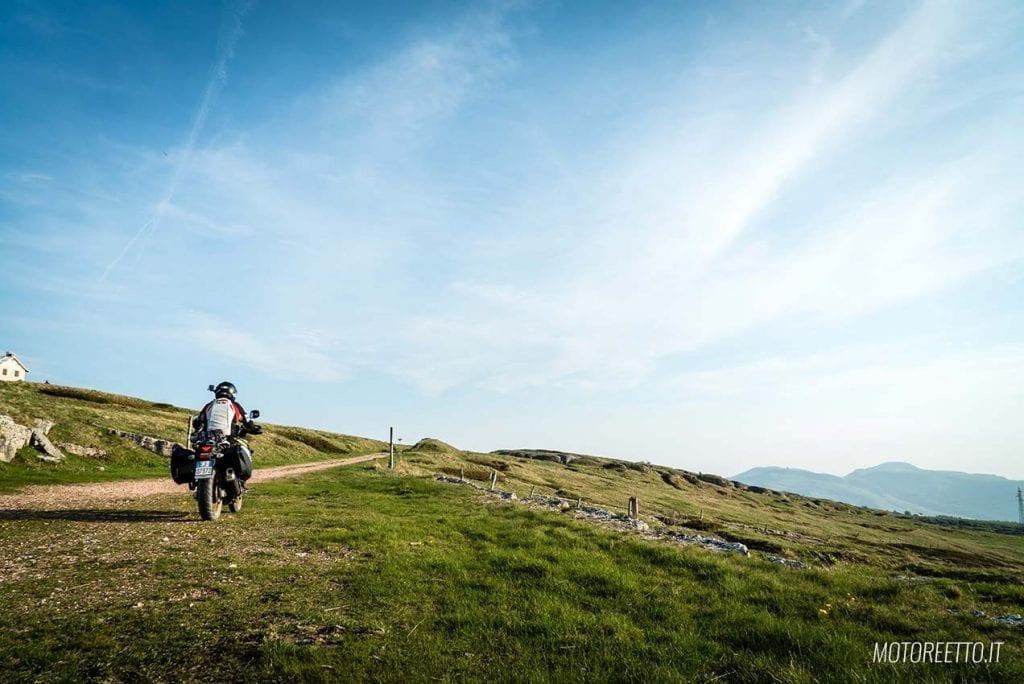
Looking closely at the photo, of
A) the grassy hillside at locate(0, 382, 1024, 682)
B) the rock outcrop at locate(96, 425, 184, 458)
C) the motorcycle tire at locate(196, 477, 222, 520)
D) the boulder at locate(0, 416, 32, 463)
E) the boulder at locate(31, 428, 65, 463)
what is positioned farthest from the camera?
the rock outcrop at locate(96, 425, 184, 458)

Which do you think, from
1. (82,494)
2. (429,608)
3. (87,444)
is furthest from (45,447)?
(429,608)

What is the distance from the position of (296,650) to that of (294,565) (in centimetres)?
431

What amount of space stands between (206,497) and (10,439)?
62.1 ft

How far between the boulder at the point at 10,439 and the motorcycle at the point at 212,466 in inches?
680

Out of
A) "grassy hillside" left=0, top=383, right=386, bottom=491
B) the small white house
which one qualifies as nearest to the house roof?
the small white house

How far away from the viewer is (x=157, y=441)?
121 ft

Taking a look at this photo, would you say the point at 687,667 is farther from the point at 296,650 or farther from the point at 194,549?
the point at 194,549

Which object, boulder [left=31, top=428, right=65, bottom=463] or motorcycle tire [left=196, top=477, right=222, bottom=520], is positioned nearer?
motorcycle tire [left=196, top=477, right=222, bottom=520]

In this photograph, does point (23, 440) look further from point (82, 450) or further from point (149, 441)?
point (149, 441)

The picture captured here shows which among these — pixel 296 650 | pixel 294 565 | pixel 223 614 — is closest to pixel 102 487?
pixel 294 565

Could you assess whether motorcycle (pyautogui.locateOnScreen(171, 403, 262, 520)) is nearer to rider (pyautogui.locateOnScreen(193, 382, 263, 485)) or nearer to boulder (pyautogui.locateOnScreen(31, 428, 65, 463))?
rider (pyautogui.locateOnScreen(193, 382, 263, 485))

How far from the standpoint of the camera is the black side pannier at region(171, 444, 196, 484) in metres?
12.9

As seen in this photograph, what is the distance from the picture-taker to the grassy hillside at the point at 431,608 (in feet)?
19.3

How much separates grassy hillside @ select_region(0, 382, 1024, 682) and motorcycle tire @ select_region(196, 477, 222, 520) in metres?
0.51
